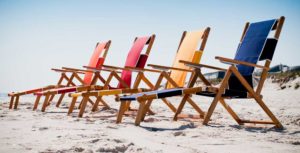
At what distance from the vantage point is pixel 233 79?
12.3ft

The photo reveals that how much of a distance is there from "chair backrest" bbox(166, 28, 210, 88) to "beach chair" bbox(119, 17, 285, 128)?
1.68 ft

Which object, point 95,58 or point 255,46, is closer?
point 255,46

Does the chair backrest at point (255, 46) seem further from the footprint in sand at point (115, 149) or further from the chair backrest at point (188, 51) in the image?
the footprint in sand at point (115, 149)

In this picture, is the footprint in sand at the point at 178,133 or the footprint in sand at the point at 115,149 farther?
the footprint in sand at the point at 178,133

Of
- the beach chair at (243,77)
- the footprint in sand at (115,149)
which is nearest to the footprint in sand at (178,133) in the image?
the beach chair at (243,77)

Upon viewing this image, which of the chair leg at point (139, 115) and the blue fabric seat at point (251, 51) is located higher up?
the blue fabric seat at point (251, 51)

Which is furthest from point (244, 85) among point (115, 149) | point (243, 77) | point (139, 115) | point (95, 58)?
point (95, 58)

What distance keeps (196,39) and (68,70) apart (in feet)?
8.87

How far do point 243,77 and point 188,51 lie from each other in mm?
1167

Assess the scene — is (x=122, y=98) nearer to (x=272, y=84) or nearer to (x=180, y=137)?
(x=180, y=137)

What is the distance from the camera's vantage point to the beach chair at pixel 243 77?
3244 mm

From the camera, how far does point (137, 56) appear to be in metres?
5.12

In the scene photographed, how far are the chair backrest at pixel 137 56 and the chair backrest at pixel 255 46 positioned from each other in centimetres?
145

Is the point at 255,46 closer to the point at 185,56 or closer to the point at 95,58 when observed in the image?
the point at 185,56
